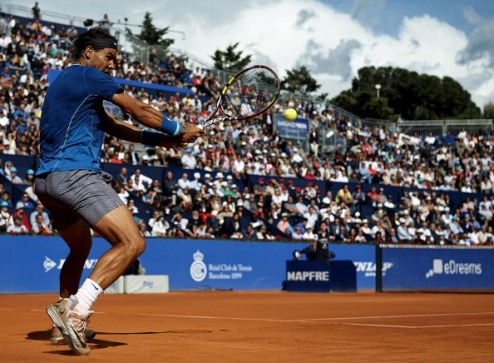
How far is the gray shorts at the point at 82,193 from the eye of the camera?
21.2 feet

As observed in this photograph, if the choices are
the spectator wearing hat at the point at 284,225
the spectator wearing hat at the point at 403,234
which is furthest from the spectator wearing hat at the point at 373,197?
the spectator wearing hat at the point at 284,225

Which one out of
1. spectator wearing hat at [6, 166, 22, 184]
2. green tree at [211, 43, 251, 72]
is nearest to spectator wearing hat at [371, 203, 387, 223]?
spectator wearing hat at [6, 166, 22, 184]

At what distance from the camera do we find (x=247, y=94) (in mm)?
9953

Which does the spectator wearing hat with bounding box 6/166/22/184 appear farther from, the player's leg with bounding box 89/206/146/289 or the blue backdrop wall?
the player's leg with bounding box 89/206/146/289

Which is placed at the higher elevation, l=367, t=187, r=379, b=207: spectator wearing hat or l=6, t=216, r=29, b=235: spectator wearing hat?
l=367, t=187, r=379, b=207: spectator wearing hat

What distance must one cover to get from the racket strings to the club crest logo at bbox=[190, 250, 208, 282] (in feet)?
48.8

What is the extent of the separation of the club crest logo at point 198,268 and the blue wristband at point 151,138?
56.6 ft

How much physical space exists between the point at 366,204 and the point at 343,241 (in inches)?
179

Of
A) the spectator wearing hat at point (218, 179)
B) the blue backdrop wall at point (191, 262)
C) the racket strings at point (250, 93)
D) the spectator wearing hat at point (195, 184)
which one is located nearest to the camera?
the racket strings at point (250, 93)

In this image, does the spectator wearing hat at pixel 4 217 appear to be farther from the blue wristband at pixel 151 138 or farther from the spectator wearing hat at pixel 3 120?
the blue wristband at pixel 151 138

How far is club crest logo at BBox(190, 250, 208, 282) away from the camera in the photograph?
24.6 metres

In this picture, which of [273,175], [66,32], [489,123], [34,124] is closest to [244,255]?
[273,175]

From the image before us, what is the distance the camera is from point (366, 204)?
31641 mm

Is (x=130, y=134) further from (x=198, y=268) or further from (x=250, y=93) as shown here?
(x=198, y=268)
